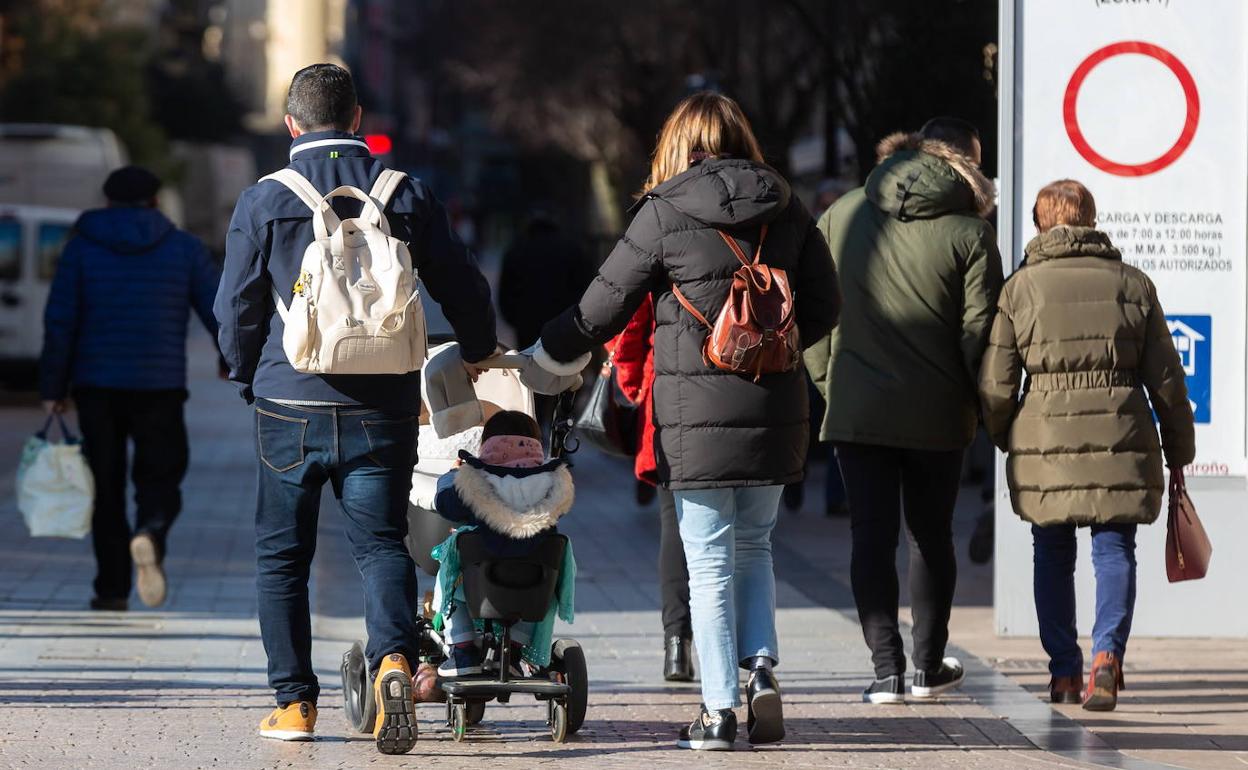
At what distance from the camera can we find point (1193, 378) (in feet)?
27.4

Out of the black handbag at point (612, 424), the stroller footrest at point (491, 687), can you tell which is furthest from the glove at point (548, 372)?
the stroller footrest at point (491, 687)

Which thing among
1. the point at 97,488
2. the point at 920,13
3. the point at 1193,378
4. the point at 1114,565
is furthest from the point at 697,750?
the point at 920,13

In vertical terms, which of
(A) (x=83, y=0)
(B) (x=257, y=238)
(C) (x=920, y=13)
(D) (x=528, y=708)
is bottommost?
(D) (x=528, y=708)

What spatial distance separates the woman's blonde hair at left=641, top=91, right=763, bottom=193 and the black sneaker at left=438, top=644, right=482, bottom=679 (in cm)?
137

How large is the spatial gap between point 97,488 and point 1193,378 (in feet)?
14.5

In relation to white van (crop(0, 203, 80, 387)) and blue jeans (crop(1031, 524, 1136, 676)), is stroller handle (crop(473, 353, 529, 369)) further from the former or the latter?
white van (crop(0, 203, 80, 387))

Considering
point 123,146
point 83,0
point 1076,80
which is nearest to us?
point 1076,80

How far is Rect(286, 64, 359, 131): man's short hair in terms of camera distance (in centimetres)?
592

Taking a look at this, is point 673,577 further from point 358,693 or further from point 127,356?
point 127,356

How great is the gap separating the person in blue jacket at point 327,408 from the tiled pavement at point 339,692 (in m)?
0.30

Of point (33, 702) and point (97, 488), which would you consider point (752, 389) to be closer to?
point (33, 702)

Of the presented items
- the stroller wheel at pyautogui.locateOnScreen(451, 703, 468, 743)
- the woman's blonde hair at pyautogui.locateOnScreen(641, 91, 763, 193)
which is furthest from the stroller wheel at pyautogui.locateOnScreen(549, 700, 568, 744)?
the woman's blonde hair at pyautogui.locateOnScreen(641, 91, 763, 193)

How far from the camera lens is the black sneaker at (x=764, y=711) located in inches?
239

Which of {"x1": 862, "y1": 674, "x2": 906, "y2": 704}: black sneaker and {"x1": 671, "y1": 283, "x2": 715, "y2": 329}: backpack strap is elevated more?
{"x1": 671, "y1": 283, "x2": 715, "y2": 329}: backpack strap
